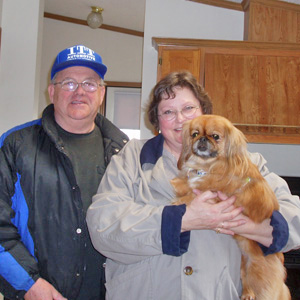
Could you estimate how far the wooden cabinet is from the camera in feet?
11.6

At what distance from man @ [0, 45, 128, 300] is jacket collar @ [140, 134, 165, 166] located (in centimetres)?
28

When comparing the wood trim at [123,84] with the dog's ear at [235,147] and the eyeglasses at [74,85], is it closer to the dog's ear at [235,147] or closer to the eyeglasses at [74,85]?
the eyeglasses at [74,85]

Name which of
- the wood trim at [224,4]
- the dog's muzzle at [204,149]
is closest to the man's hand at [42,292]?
the dog's muzzle at [204,149]

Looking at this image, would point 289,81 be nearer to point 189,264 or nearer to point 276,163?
point 276,163

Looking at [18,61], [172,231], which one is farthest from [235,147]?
[18,61]

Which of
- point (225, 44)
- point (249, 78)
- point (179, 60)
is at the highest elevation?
point (225, 44)

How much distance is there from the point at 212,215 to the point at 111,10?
4957 millimetres

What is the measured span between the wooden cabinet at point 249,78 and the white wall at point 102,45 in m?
2.90

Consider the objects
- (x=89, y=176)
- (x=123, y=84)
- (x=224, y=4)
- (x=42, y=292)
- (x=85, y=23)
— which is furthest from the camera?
(x=123, y=84)

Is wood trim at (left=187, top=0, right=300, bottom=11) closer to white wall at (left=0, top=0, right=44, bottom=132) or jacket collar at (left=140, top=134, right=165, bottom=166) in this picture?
white wall at (left=0, top=0, right=44, bottom=132)

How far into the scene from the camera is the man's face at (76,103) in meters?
1.83

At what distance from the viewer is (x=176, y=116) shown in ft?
5.48

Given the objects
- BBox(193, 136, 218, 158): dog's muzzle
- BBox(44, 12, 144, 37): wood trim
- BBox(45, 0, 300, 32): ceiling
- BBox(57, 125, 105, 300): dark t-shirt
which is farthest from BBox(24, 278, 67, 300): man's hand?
BBox(44, 12, 144, 37): wood trim

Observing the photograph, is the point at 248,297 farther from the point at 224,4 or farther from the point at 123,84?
the point at 123,84
